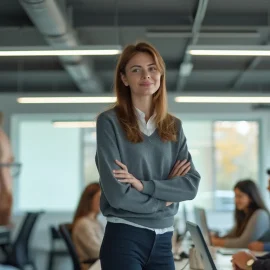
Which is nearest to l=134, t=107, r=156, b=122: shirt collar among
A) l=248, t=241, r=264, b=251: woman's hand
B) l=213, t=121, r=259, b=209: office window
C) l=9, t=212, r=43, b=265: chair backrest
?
l=248, t=241, r=264, b=251: woman's hand

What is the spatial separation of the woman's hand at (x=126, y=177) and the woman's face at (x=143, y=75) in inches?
9.5

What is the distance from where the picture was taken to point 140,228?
6.15 ft

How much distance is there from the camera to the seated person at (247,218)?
535 cm

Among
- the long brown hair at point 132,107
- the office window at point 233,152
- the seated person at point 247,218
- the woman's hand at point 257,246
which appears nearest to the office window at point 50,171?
the office window at point 233,152

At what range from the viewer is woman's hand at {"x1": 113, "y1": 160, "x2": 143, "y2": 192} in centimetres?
188

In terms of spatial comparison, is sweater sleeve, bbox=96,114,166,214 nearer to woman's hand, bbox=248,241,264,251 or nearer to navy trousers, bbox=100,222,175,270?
navy trousers, bbox=100,222,175,270

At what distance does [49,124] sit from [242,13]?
543 cm

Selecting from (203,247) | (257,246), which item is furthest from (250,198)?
(203,247)

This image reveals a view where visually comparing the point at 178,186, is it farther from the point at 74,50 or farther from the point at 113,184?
the point at 74,50

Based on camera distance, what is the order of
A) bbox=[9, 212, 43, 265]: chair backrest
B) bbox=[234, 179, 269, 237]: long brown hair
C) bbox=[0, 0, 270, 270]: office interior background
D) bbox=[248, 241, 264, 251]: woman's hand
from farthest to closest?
bbox=[0, 0, 270, 270]: office interior background → bbox=[9, 212, 43, 265]: chair backrest → bbox=[234, 179, 269, 237]: long brown hair → bbox=[248, 241, 264, 251]: woman's hand

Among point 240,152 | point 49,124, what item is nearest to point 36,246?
point 49,124

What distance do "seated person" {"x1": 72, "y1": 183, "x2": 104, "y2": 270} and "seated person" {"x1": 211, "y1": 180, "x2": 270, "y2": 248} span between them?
100cm

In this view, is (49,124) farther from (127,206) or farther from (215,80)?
(127,206)

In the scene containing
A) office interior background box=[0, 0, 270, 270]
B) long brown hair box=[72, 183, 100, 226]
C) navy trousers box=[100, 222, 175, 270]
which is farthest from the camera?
office interior background box=[0, 0, 270, 270]
